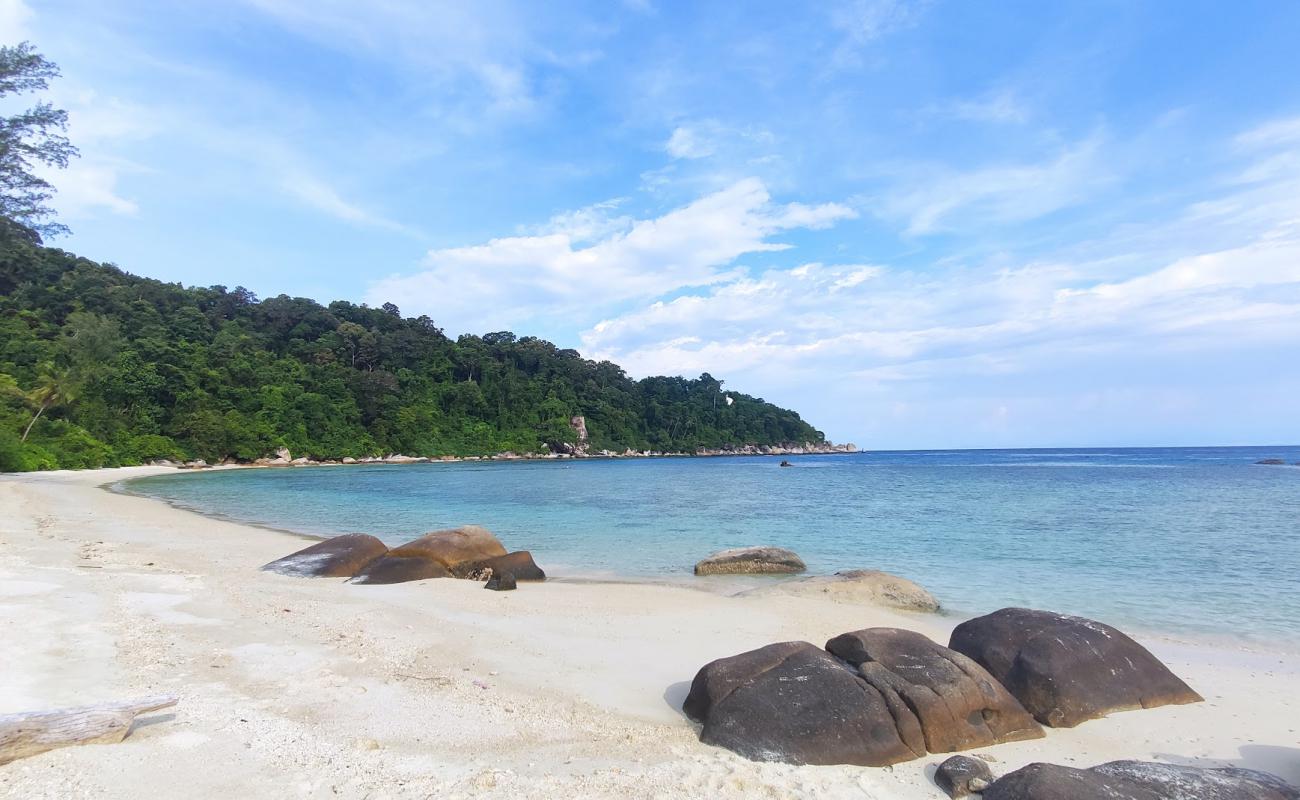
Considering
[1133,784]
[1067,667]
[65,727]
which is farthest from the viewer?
[1067,667]

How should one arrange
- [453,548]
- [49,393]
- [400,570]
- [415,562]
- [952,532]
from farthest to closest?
[49,393], [952,532], [453,548], [415,562], [400,570]

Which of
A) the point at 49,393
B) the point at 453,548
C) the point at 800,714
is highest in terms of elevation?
the point at 49,393

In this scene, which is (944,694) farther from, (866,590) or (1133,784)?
(866,590)

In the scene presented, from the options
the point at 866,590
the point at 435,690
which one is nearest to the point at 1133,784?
the point at 435,690

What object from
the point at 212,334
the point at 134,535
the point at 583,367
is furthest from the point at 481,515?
the point at 583,367

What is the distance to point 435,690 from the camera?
580 centimetres

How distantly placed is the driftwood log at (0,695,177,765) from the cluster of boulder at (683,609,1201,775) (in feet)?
12.8

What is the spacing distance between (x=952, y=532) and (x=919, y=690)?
51.5 ft

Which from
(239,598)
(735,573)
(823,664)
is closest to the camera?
(823,664)

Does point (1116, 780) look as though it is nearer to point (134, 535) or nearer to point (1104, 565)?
point (1104, 565)

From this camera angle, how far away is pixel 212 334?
75.8 meters

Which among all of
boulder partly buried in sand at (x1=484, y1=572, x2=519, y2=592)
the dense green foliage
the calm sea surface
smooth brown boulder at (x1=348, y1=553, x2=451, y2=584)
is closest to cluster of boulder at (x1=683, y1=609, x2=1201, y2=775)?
the calm sea surface

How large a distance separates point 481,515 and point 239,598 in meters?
15.7

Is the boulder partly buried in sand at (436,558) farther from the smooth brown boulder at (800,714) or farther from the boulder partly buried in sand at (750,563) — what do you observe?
the smooth brown boulder at (800,714)
